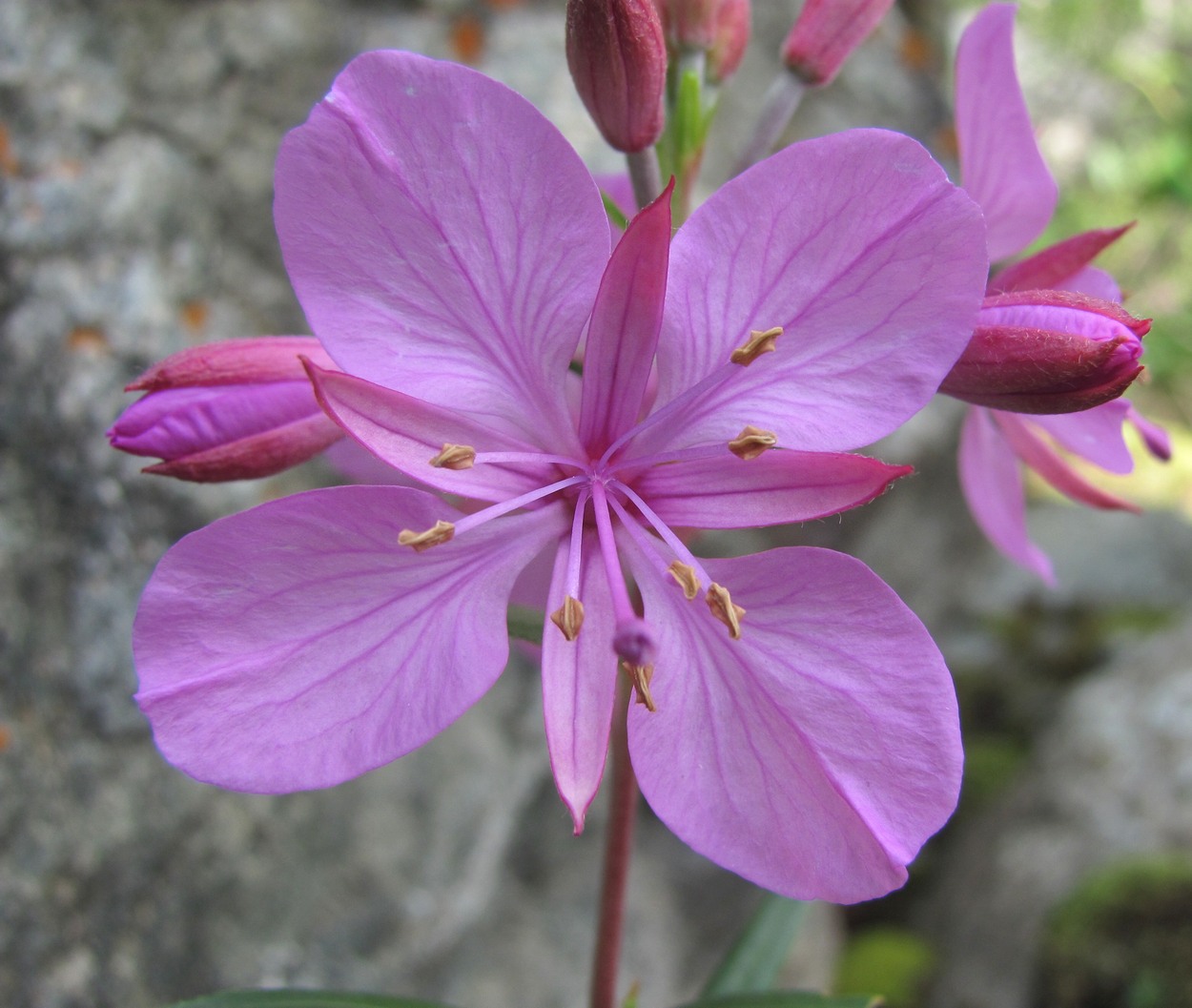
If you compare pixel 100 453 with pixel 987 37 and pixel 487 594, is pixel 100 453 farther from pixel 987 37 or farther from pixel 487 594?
pixel 987 37

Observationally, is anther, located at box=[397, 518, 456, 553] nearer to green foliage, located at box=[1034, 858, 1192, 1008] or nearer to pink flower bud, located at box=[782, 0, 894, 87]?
pink flower bud, located at box=[782, 0, 894, 87]

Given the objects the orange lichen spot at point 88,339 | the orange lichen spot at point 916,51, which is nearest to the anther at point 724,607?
the orange lichen spot at point 88,339

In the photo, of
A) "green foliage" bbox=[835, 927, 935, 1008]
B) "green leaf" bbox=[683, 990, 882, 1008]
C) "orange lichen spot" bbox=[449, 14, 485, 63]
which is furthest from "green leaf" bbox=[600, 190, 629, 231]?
"green foliage" bbox=[835, 927, 935, 1008]

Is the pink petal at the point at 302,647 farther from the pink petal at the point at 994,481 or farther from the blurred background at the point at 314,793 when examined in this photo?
the blurred background at the point at 314,793

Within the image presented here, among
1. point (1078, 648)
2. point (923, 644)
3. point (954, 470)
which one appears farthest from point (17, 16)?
point (1078, 648)

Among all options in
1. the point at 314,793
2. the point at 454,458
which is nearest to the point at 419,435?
the point at 454,458

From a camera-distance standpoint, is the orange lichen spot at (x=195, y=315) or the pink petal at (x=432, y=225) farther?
the orange lichen spot at (x=195, y=315)
